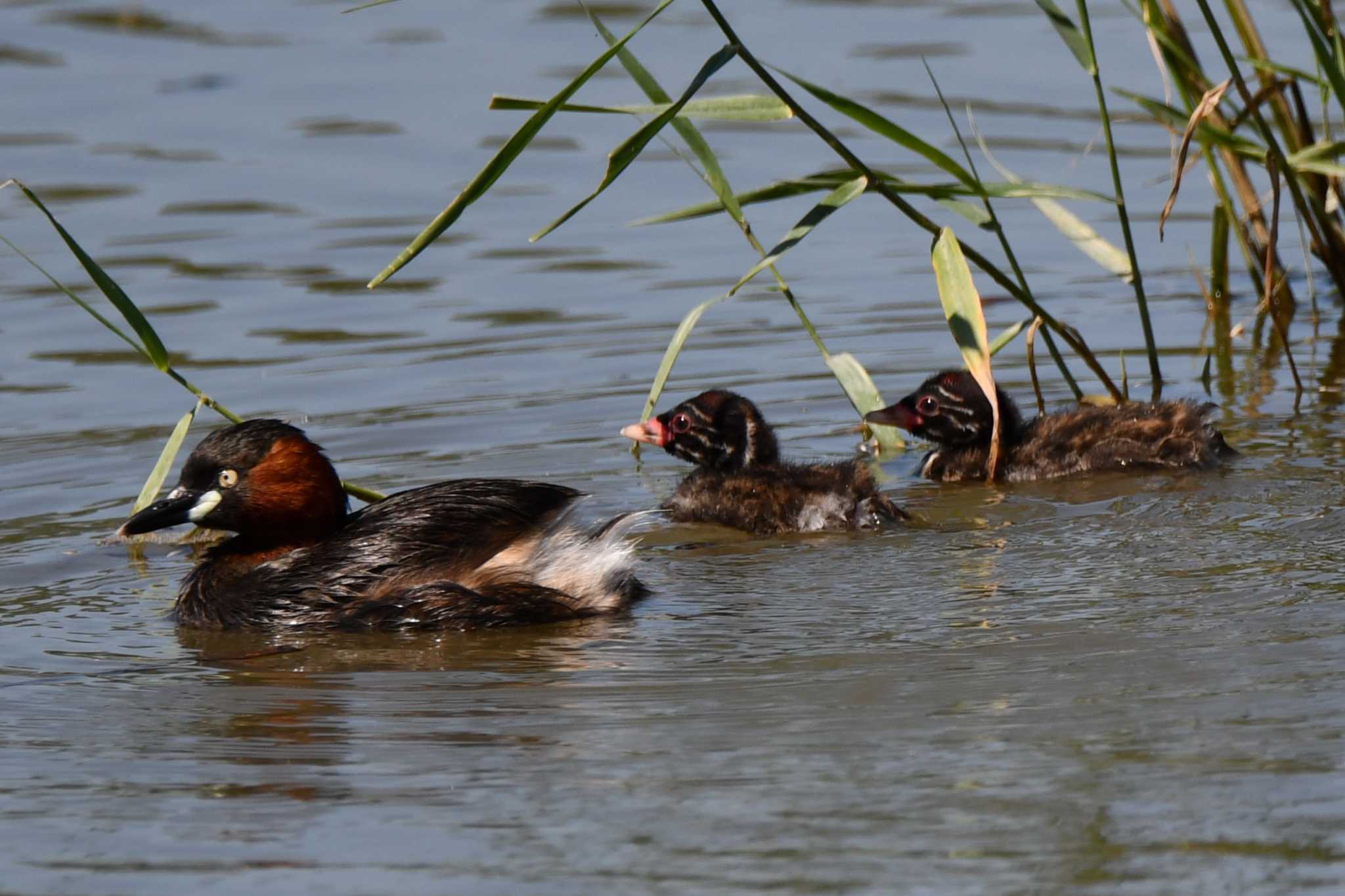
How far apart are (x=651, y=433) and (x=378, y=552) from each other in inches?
66.3

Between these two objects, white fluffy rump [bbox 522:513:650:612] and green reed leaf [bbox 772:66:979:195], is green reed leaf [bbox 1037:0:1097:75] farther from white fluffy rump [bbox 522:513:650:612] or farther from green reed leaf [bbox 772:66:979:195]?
white fluffy rump [bbox 522:513:650:612]

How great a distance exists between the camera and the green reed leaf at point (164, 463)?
602 cm

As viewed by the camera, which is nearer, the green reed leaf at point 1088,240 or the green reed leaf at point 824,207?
the green reed leaf at point 824,207

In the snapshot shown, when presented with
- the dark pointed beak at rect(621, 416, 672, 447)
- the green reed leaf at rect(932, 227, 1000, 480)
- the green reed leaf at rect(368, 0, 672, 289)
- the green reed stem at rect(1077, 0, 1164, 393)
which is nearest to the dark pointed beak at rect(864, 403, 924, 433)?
the dark pointed beak at rect(621, 416, 672, 447)

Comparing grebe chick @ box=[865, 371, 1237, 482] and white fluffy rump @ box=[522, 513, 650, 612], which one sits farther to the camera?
grebe chick @ box=[865, 371, 1237, 482]

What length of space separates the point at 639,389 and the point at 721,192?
7.34 feet

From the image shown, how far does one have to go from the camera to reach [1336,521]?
5.96 meters

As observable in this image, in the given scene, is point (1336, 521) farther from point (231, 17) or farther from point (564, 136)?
point (231, 17)

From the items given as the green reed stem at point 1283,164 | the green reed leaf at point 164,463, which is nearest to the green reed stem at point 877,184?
the green reed stem at point 1283,164

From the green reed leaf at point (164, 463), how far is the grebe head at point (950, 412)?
8.31ft

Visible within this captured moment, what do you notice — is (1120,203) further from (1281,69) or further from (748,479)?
(748,479)

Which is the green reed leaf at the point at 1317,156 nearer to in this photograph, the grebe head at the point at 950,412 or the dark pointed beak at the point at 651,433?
the grebe head at the point at 950,412

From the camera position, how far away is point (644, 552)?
6582mm

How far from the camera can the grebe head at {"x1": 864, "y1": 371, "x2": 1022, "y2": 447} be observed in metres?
7.45
